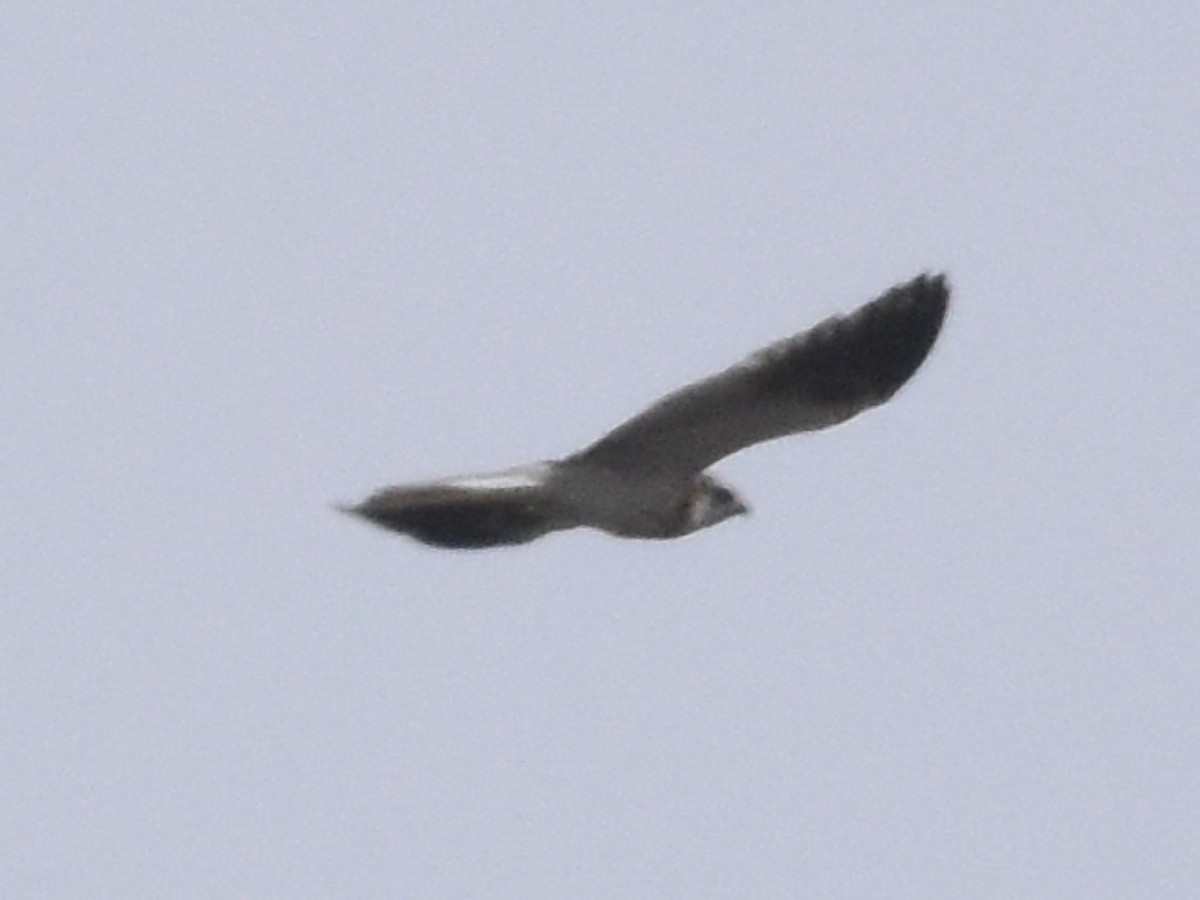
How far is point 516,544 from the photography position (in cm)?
2095

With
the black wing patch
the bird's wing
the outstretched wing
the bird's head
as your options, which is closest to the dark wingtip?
the bird's wing

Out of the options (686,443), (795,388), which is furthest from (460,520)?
(795,388)

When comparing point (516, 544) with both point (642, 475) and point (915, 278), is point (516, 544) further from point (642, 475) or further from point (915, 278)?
point (915, 278)

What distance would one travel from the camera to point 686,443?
66.9ft

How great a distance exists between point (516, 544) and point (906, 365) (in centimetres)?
195

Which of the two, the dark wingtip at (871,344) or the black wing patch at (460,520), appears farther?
the black wing patch at (460,520)

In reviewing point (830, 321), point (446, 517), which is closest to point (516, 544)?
point (446, 517)

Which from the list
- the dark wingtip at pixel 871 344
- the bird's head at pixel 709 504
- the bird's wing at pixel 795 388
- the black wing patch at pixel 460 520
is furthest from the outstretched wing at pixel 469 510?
the dark wingtip at pixel 871 344

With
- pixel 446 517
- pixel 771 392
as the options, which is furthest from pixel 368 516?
pixel 771 392

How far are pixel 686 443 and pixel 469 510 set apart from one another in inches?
38.8

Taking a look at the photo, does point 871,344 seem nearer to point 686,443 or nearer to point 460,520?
point 686,443

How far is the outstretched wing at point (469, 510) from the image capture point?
66.4ft

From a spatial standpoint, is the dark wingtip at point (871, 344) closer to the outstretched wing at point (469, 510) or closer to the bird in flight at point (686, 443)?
the bird in flight at point (686, 443)

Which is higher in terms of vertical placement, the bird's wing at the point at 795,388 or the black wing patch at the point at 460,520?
the bird's wing at the point at 795,388
